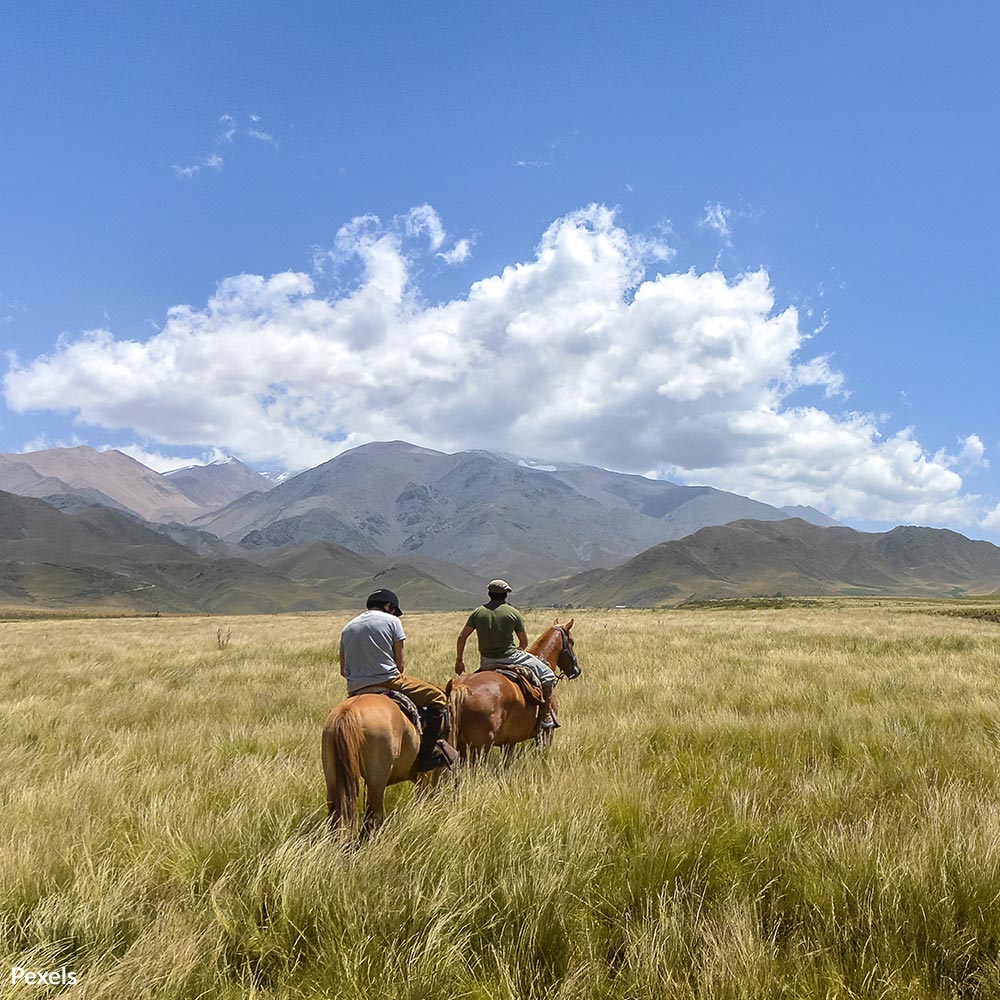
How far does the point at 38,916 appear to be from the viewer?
8.95 ft

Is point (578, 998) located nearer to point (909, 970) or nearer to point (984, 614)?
point (909, 970)

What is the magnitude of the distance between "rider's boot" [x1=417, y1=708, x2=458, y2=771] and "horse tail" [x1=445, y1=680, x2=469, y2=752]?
1.24 feet

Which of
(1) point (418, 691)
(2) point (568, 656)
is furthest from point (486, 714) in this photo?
(2) point (568, 656)

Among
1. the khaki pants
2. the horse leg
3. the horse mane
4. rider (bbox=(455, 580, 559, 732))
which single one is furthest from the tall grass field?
the horse mane

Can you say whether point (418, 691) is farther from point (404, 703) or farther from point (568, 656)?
point (568, 656)

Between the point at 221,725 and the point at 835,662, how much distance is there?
12.1 meters

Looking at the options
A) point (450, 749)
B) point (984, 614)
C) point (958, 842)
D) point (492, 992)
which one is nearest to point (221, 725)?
point (450, 749)

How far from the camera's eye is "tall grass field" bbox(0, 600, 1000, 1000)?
2.40 m

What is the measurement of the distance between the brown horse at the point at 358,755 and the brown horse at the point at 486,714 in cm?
118

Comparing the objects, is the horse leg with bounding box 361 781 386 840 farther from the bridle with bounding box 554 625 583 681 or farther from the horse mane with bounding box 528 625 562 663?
the bridle with bounding box 554 625 583 681

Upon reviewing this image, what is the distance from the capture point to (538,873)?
300 cm

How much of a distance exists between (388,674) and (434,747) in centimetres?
77

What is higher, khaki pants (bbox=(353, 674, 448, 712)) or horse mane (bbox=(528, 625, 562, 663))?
khaki pants (bbox=(353, 674, 448, 712))

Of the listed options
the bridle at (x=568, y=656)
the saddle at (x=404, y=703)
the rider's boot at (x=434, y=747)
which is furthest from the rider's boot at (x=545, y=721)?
the saddle at (x=404, y=703)
